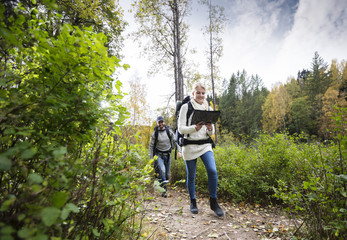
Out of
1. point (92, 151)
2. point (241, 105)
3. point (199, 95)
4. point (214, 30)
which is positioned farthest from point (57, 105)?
point (241, 105)

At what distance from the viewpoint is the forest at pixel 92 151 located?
0.73 meters

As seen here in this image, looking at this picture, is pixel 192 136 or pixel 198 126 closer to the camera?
pixel 198 126

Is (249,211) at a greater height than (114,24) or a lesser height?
lesser

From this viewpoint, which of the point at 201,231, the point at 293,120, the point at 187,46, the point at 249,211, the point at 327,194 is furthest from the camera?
the point at 293,120

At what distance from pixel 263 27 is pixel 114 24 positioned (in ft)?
27.1

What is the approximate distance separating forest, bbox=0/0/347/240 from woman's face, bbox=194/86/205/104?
135 cm

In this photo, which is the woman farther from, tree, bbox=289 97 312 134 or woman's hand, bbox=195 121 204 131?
→ tree, bbox=289 97 312 134

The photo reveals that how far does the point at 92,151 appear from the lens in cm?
122

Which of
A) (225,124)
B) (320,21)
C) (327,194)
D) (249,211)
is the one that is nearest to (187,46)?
(320,21)

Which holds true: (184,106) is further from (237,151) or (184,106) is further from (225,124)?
(225,124)

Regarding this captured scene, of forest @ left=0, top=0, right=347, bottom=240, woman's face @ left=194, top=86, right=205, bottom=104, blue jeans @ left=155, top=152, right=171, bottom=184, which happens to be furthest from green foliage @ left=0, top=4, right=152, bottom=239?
blue jeans @ left=155, top=152, right=171, bottom=184

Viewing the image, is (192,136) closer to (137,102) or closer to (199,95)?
(199,95)

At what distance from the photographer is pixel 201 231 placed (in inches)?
96.6

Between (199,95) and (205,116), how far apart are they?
577 millimetres
